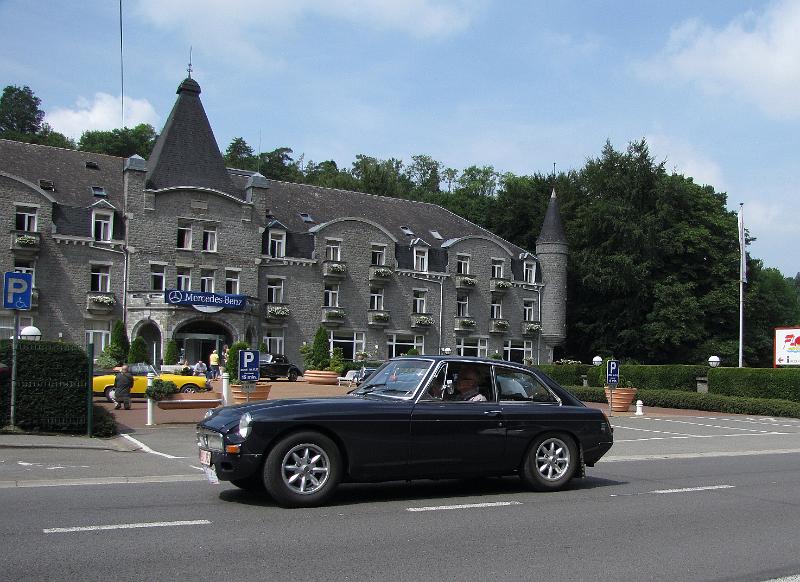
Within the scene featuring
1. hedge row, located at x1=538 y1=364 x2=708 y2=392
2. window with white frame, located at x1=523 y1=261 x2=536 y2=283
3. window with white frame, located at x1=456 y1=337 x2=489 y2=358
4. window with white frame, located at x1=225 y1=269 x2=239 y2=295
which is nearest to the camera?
hedge row, located at x1=538 y1=364 x2=708 y2=392

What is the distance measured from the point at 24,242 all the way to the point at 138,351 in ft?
28.2

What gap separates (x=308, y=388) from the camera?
3706 centimetres

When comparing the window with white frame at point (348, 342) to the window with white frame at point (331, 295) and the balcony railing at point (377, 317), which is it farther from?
the window with white frame at point (331, 295)

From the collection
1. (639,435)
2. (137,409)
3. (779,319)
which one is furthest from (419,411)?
(779,319)

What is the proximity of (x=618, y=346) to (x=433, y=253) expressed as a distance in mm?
16226

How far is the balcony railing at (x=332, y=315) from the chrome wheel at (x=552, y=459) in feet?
148

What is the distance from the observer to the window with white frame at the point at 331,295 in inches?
2237

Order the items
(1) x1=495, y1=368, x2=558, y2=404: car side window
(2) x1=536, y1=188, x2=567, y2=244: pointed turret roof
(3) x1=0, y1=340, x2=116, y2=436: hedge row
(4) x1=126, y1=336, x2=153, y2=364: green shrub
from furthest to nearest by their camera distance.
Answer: (2) x1=536, y1=188, x2=567, y2=244: pointed turret roof
(4) x1=126, y1=336, x2=153, y2=364: green shrub
(3) x1=0, y1=340, x2=116, y2=436: hedge row
(1) x1=495, y1=368, x2=558, y2=404: car side window

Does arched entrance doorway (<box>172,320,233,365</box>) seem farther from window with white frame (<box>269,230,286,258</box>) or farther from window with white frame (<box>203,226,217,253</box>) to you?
window with white frame (<box>269,230,286,258</box>)

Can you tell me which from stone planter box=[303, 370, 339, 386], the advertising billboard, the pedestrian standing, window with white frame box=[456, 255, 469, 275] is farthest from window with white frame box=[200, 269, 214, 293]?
the advertising billboard

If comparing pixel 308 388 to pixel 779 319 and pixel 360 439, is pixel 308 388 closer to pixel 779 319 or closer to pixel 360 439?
pixel 360 439

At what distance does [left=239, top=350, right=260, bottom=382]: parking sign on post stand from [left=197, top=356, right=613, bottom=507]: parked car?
1237cm

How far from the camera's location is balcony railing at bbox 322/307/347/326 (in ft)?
183

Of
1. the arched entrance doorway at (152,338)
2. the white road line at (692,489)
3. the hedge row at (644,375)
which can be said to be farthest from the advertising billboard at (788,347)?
the arched entrance doorway at (152,338)
